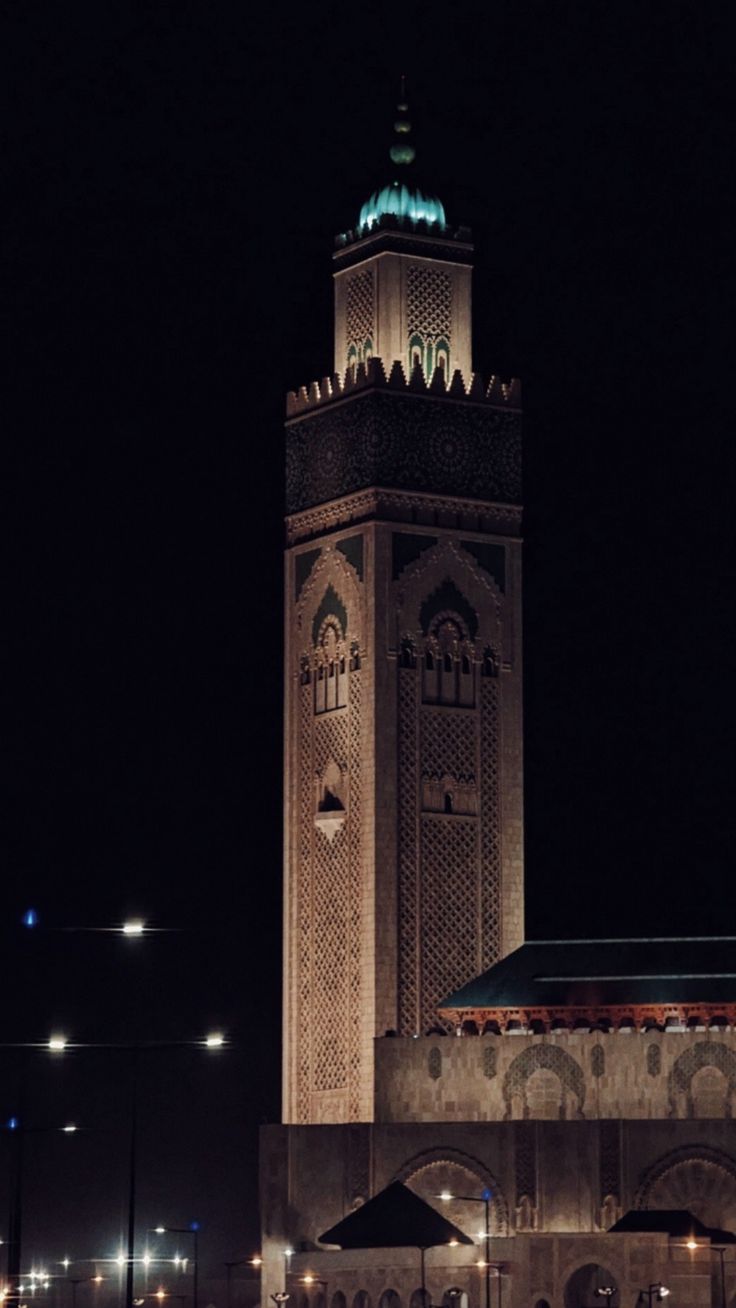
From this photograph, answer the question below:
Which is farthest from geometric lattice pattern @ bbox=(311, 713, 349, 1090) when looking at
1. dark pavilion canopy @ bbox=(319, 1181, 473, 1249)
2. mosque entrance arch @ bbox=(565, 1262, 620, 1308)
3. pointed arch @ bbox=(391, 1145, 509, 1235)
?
mosque entrance arch @ bbox=(565, 1262, 620, 1308)

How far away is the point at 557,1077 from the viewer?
5881cm

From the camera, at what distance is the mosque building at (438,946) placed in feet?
189

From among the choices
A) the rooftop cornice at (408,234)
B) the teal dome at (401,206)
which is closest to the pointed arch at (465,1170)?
the rooftop cornice at (408,234)

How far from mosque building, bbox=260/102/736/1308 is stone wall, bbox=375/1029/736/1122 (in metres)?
0.04

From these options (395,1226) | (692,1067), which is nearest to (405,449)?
(692,1067)

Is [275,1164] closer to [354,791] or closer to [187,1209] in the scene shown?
[354,791]

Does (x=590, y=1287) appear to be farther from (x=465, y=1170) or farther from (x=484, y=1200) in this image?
(x=465, y=1170)

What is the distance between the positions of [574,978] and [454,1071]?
2.70 metres

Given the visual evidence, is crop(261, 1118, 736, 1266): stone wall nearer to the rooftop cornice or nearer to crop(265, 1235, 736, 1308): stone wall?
crop(265, 1235, 736, 1308): stone wall

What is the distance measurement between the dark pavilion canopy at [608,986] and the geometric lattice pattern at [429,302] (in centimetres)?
1118

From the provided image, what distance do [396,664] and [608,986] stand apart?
6898 mm

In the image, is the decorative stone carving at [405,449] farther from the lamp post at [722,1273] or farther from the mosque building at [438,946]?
the lamp post at [722,1273]

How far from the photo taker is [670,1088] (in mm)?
57750

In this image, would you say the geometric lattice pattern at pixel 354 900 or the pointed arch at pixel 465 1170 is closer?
the pointed arch at pixel 465 1170
